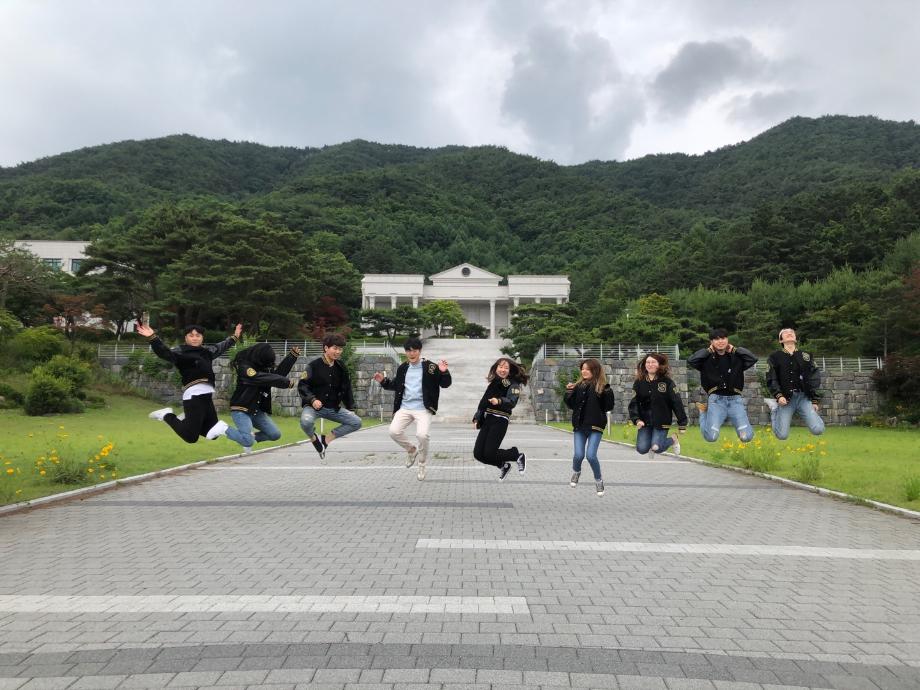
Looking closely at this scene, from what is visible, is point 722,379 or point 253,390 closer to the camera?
point 253,390

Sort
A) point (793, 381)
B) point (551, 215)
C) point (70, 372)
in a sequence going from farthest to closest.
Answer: point (551, 215), point (70, 372), point (793, 381)

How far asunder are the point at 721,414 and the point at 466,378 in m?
30.7

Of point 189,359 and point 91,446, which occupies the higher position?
point 189,359

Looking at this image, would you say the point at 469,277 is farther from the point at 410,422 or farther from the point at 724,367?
the point at 724,367

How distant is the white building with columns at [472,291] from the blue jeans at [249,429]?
64.0 m

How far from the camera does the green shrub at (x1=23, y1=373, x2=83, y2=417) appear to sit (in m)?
23.1

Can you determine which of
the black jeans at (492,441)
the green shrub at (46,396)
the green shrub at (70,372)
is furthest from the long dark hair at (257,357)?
the green shrub at (70,372)

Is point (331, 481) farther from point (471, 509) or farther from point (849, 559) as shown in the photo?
point (849, 559)

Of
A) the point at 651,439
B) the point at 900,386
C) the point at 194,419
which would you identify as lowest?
the point at 900,386

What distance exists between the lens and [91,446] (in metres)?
14.4

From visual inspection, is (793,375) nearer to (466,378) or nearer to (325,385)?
(325,385)

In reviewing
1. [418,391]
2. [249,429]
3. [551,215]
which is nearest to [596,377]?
[418,391]

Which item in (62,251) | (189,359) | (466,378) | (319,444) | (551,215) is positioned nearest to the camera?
(189,359)

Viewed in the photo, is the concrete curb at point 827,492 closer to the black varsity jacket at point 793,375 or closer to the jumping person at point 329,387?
the black varsity jacket at point 793,375
